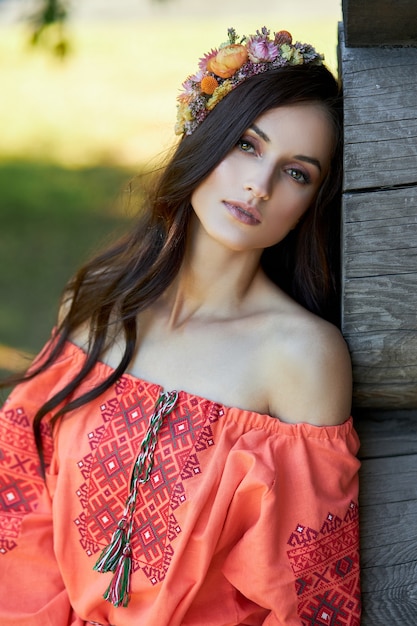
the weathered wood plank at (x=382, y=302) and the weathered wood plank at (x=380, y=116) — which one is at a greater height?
the weathered wood plank at (x=380, y=116)

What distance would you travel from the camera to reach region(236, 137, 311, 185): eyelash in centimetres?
221

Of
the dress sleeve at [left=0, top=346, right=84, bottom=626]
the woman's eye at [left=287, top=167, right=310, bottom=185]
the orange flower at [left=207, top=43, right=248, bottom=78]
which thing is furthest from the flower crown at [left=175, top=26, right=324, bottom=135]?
the dress sleeve at [left=0, top=346, right=84, bottom=626]

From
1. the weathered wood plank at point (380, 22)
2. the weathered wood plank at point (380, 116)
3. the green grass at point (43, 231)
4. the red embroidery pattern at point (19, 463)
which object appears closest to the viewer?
the weathered wood plank at point (380, 22)

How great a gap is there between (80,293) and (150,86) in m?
7.02

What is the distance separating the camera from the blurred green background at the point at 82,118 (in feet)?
20.3

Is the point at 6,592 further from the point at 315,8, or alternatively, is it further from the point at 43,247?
the point at 315,8

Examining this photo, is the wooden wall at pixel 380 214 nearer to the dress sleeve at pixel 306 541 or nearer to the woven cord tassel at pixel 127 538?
the dress sleeve at pixel 306 541

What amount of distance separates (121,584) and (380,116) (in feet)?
4.15

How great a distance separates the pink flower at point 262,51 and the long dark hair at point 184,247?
0.04 m

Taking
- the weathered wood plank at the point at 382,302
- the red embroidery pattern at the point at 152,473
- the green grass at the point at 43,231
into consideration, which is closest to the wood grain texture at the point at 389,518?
the weathered wood plank at the point at 382,302

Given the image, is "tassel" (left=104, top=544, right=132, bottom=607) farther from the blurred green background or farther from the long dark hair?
the blurred green background

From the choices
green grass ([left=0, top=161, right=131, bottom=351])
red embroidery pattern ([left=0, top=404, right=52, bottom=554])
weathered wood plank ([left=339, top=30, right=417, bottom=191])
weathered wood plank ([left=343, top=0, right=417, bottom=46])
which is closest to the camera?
weathered wood plank ([left=343, top=0, right=417, bottom=46])

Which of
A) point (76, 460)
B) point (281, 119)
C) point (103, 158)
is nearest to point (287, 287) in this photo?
point (281, 119)

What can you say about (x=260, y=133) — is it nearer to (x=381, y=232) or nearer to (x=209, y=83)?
(x=209, y=83)
